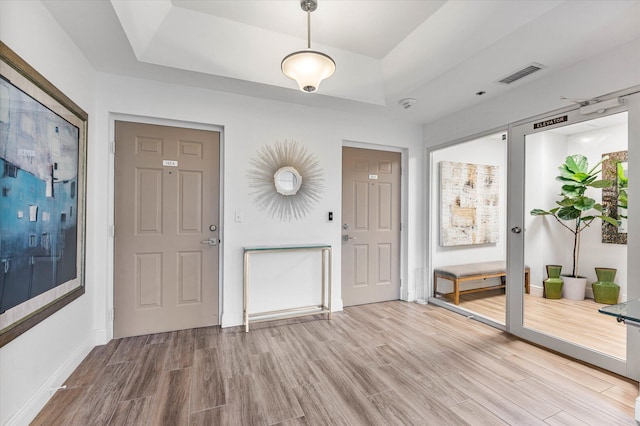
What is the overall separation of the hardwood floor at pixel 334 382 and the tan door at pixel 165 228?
0.82ft

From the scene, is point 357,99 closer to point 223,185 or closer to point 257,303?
point 223,185

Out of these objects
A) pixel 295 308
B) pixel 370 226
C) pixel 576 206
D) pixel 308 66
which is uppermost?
pixel 308 66

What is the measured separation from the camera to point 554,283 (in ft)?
9.32

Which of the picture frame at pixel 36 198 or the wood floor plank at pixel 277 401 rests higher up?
the picture frame at pixel 36 198

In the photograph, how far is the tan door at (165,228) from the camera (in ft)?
9.45

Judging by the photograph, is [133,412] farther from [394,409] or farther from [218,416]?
[394,409]

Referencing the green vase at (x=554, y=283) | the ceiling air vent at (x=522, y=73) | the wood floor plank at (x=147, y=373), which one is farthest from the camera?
the green vase at (x=554, y=283)

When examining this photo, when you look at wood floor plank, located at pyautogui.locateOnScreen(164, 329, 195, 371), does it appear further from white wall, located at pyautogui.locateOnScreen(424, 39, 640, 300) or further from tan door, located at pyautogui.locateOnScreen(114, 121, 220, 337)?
white wall, located at pyautogui.locateOnScreen(424, 39, 640, 300)

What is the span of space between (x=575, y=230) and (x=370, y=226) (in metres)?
2.14

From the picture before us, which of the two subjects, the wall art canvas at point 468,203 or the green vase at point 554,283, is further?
the wall art canvas at point 468,203

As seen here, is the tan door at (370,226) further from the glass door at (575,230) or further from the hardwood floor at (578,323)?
the hardwood floor at (578,323)

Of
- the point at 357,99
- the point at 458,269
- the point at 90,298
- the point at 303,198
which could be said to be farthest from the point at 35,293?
the point at 458,269

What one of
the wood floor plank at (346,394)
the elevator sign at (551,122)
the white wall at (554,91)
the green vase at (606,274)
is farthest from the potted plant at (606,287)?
the wood floor plank at (346,394)

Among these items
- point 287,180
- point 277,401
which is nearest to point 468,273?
point 287,180
